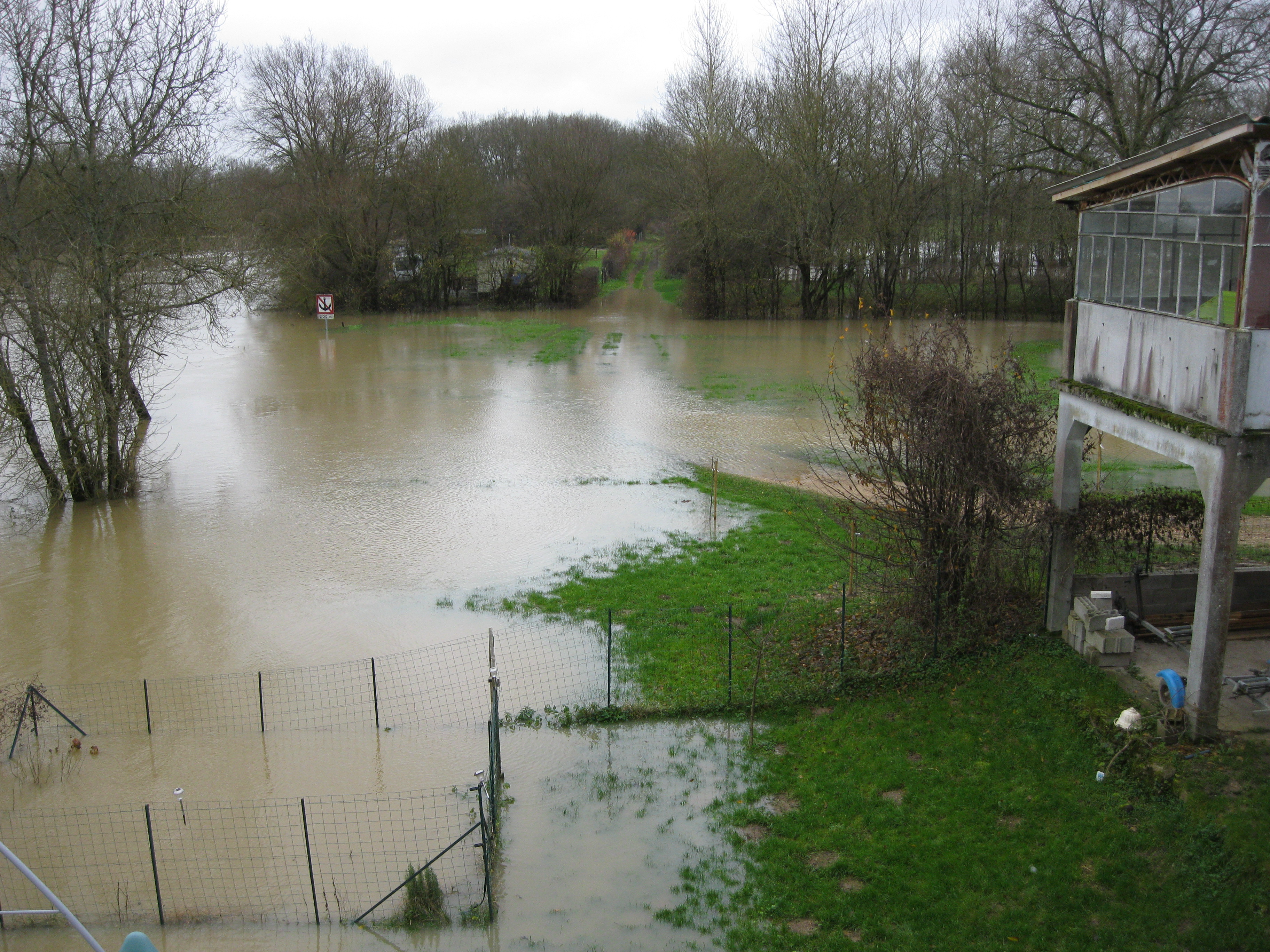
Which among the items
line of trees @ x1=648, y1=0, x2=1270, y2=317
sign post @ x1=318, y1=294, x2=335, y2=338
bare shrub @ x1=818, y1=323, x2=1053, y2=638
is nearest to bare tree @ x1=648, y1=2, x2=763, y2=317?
line of trees @ x1=648, y1=0, x2=1270, y2=317

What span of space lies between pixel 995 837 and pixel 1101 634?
2.98m

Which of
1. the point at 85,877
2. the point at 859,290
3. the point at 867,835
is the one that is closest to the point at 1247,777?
the point at 867,835

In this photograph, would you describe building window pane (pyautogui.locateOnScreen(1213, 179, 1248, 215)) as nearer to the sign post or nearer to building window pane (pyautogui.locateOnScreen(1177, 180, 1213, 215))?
building window pane (pyautogui.locateOnScreen(1177, 180, 1213, 215))

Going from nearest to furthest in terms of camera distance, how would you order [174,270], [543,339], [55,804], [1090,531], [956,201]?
[55,804], [1090,531], [174,270], [543,339], [956,201]

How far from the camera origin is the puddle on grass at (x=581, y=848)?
7.48 meters

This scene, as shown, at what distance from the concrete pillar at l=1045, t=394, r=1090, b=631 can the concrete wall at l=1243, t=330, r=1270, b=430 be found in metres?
2.52

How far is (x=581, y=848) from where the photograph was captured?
8.55m

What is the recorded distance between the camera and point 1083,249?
1058cm

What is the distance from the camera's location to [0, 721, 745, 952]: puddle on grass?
7480 millimetres

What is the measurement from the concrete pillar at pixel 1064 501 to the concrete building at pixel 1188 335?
0.05ft

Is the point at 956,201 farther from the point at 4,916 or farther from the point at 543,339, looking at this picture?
the point at 4,916

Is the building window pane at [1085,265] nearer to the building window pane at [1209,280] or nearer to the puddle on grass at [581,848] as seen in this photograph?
the building window pane at [1209,280]

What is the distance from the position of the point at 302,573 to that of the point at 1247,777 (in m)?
13.0

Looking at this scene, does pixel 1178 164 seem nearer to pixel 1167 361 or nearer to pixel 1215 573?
pixel 1167 361
